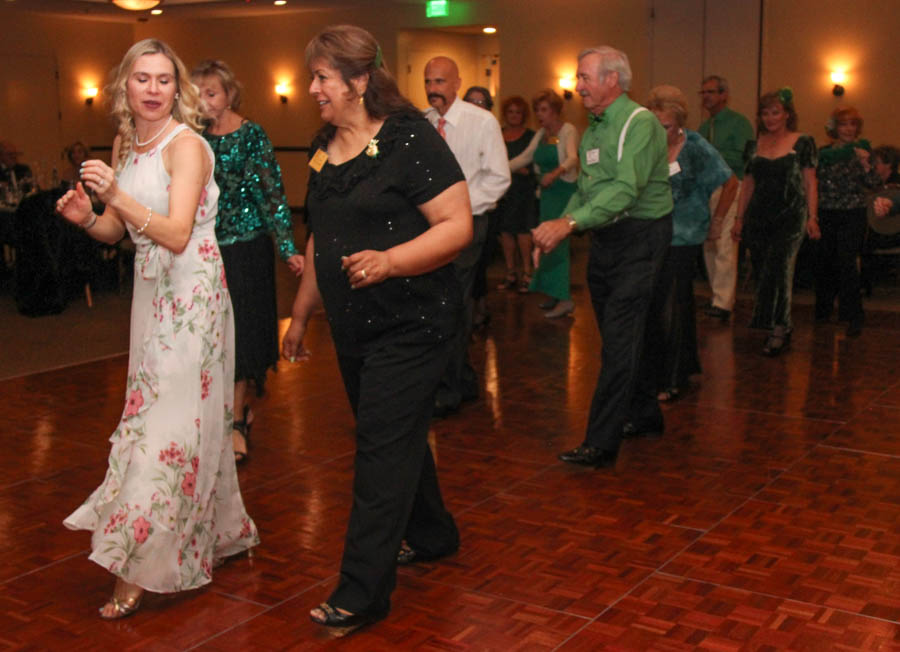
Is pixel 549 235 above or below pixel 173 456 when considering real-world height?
above

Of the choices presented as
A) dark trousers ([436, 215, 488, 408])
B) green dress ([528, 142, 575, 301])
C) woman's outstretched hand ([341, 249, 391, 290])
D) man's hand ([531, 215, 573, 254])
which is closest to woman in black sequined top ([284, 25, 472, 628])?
woman's outstretched hand ([341, 249, 391, 290])

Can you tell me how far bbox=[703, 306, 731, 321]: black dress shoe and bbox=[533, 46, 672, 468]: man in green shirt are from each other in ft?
12.2

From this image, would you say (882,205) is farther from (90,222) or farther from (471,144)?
(90,222)

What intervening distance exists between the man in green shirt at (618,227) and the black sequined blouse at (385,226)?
145cm

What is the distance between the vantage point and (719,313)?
8141 millimetres

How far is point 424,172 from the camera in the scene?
284 centimetres

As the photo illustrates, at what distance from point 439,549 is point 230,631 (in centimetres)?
74

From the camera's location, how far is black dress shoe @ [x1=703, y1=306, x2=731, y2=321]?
8.12m

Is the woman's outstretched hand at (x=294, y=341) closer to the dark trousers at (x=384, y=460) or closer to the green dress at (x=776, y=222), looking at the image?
the dark trousers at (x=384, y=460)

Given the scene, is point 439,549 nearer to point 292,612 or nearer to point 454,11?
point 292,612

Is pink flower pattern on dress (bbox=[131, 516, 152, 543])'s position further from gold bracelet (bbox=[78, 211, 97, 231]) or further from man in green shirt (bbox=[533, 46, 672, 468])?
man in green shirt (bbox=[533, 46, 672, 468])

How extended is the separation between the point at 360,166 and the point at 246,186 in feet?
5.06

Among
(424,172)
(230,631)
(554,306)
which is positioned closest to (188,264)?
(424,172)

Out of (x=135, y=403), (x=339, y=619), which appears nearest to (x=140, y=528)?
(x=135, y=403)
